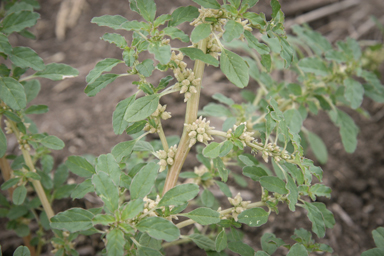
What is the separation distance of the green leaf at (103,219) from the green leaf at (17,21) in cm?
93

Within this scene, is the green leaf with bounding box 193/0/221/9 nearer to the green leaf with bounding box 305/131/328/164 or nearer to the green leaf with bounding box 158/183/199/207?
the green leaf with bounding box 158/183/199/207

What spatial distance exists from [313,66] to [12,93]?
5.35ft

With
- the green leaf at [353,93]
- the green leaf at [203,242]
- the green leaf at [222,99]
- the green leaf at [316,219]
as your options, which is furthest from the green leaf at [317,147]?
the green leaf at [203,242]

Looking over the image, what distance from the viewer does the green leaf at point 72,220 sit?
1.16 meters

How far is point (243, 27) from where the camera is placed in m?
1.27

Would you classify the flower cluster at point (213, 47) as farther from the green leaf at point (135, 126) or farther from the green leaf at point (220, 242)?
the green leaf at point (220, 242)

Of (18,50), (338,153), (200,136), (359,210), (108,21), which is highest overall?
(108,21)

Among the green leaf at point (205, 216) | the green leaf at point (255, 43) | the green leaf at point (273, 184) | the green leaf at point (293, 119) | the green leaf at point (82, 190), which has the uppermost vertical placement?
the green leaf at point (255, 43)

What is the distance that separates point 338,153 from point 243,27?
2.04 m

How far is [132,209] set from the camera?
1.16 m

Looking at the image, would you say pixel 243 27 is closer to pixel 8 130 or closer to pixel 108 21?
pixel 108 21

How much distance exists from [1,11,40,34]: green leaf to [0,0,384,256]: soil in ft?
4.01

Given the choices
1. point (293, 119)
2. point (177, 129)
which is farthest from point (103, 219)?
point (177, 129)

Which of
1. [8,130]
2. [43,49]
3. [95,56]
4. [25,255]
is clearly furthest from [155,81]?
[25,255]
